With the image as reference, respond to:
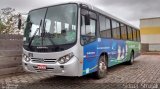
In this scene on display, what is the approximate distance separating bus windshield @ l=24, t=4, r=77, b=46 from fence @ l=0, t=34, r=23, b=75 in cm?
175

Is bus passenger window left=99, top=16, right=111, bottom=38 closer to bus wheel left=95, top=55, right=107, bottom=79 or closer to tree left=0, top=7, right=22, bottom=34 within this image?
bus wheel left=95, top=55, right=107, bottom=79

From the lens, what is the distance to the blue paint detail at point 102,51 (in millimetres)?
8656

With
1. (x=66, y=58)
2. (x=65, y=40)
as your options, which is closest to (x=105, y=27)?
(x=65, y=40)

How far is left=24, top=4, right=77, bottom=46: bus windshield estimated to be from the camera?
8.10 m

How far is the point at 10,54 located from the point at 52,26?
119 inches

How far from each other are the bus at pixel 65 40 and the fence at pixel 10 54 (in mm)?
1557

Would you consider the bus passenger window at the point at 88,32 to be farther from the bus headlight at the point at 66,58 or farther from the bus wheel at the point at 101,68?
the bus wheel at the point at 101,68

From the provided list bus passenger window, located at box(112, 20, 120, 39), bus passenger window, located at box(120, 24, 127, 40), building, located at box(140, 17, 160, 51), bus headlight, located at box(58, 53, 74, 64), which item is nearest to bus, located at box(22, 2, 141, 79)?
bus headlight, located at box(58, 53, 74, 64)

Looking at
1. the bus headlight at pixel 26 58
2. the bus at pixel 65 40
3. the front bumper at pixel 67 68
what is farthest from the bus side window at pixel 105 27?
the bus headlight at pixel 26 58

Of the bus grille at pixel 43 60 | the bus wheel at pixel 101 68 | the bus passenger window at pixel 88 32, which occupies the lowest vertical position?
the bus wheel at pixel 101 68

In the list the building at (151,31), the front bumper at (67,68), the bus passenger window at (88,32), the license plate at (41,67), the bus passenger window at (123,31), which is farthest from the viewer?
the building at (151,31)

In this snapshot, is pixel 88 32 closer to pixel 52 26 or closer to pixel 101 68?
pixel 52 26

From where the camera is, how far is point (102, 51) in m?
10.0

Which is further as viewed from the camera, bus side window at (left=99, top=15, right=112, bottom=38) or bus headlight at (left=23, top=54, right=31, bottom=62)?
bus side window at (left=99, top=15, right=112, bottom=38)
